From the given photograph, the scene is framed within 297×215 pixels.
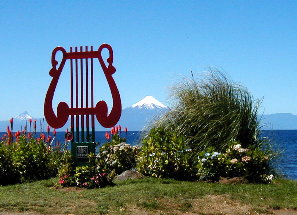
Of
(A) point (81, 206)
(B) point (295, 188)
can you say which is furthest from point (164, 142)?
(A) point (81, 206)

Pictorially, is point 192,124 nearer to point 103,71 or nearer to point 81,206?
point 103,71

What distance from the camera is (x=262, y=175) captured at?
493 inches

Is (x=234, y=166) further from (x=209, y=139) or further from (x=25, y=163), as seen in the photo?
(x=25, y=163)

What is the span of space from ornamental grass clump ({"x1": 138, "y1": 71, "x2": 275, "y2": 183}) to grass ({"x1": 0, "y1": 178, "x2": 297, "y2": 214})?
2.42 feet

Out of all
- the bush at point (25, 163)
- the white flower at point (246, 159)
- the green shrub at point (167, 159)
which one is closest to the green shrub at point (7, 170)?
the bush at point (25, 163)

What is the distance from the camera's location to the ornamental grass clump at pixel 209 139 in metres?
12.5

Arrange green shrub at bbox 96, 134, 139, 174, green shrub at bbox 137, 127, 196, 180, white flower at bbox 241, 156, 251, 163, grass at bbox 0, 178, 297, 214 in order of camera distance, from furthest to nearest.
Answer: green shrub at bbox 96, 134, 139, 174
green shrub at bbox 137, 127, 196, 180
white flower at bbox 241, 156, 251, 163
grass at bbox 0, 178, 297, 214

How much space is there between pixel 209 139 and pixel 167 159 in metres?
1.76

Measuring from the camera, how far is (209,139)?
550 inches

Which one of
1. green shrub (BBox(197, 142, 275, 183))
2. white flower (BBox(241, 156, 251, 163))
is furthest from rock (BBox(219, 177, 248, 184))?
white flower (BBox(241, 156, 251, 163))

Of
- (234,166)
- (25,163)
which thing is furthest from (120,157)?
(234,166)

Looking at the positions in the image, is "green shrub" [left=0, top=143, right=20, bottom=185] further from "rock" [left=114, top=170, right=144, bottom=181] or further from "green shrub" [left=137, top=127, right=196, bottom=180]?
"green shrub" [left=137, top=127, right=196, bottom=180]

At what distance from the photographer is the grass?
9.20 m

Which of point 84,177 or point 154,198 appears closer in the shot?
point 154,198
